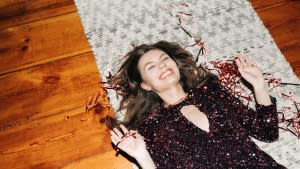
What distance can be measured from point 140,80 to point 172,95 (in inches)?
5.1

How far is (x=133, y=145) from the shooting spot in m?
1.37

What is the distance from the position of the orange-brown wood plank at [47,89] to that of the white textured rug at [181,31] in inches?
3.1

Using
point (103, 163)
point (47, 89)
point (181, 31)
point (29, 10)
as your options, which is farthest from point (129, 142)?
point (29, 10)

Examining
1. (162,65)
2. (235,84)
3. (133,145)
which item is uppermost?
(162,65)

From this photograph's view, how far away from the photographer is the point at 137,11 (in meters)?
1.72

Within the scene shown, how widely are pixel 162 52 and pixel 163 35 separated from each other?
0.21 m

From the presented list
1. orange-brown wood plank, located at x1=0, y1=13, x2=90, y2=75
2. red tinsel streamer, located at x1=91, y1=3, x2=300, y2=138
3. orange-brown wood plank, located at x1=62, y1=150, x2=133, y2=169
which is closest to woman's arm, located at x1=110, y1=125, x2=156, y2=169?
orange-brown wood plank, located at x1=62, y1=150, x2=133, y2=169

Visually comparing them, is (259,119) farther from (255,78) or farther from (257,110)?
(255,78)

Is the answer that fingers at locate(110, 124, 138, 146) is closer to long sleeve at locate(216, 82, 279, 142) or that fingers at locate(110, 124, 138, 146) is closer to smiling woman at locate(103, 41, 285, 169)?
smiling woman at locate(103, 41, 285, 169)

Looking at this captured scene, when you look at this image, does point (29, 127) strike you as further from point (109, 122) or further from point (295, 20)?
point (295, 20)

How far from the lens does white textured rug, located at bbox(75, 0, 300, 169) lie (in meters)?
1.61

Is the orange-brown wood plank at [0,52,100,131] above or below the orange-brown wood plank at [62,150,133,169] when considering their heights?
above

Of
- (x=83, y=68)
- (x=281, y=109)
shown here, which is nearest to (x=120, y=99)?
(x=83, y=68)

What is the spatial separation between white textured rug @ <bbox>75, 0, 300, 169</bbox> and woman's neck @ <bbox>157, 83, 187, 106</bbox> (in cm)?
19
